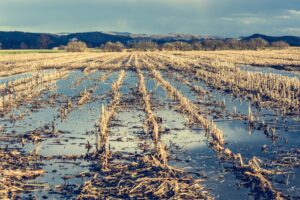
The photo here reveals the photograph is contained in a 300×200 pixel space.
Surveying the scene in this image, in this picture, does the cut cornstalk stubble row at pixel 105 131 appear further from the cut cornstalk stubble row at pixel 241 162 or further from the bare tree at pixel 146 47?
the bare tree at pixel 146 47

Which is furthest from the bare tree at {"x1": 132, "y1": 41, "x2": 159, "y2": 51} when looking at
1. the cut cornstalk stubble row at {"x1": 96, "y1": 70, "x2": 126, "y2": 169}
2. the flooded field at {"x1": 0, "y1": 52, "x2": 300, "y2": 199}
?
the cut cornstalk stubble row at {"x1": 96, "y1": 70, "x2": 126, "y2": 169}

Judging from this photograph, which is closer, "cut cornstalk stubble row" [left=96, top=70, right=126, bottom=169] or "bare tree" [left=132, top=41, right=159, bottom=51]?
"cut cornstalk stubble row" [left=96, top=70, right=126, bottom=169]

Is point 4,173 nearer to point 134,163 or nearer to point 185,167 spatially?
point 134,163

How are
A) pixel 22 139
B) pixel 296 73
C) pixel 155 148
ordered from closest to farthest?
pixel 155 148
pixel 22 139
pixel 296 73

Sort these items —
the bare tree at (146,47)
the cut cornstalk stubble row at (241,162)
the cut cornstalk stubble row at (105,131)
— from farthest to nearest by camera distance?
the bare tree at (146,47), the cut cornstalk stubble row at (105,131), the cut cornstalk stubble row at (241,162)

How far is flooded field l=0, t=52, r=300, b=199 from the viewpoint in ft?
37.0

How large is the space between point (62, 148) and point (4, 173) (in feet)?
11.3

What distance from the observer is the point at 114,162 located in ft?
44.2

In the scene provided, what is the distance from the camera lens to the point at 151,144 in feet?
51.2

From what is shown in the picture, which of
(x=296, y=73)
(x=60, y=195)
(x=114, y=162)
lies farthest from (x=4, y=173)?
(x=296, y=73)

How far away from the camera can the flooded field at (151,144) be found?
1128cm

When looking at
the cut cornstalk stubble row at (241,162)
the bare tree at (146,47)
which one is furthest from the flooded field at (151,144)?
the bare tree at (146,47)

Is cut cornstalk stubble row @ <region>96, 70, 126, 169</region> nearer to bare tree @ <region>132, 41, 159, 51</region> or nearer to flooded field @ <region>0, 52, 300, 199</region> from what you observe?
flooded field @ <region>0, 52, 300, 199</region>

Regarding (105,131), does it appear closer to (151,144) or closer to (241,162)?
(151,144)
